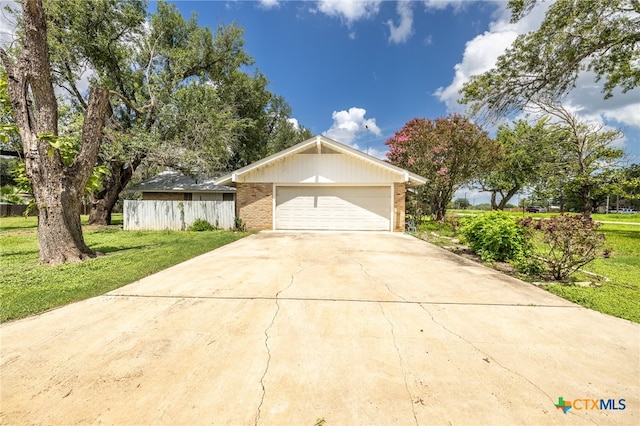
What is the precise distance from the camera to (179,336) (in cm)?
271

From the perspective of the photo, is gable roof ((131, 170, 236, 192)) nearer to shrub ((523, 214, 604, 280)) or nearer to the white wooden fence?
the white wooden fence

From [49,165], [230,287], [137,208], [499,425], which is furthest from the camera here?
[137,208]

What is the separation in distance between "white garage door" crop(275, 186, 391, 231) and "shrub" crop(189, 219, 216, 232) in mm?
3249

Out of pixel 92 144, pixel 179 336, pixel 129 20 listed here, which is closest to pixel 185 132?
pixel 129 20

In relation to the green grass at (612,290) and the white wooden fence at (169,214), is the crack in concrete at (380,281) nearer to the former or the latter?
the green grass at (612,290)

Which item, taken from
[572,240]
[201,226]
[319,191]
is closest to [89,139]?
[201,226]

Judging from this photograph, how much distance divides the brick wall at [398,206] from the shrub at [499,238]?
502 centimetres

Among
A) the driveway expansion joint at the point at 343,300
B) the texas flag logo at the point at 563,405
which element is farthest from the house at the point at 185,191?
the texas flag logo at the point at 563,405

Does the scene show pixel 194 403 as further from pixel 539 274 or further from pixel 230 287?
pixel 539 274

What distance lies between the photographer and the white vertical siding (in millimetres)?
12016

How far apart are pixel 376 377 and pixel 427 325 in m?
1.18

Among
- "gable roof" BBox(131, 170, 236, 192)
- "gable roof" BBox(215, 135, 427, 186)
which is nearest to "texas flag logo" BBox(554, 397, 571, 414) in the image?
"gable roof" BBox(215, 135, 427, 186)

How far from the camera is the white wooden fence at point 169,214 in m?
12.8

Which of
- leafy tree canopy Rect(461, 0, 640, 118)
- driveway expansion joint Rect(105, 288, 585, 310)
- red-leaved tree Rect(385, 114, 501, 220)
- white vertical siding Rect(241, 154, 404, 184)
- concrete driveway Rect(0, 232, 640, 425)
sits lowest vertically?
concrete driveway Rect(0, 232, 640, 425)
